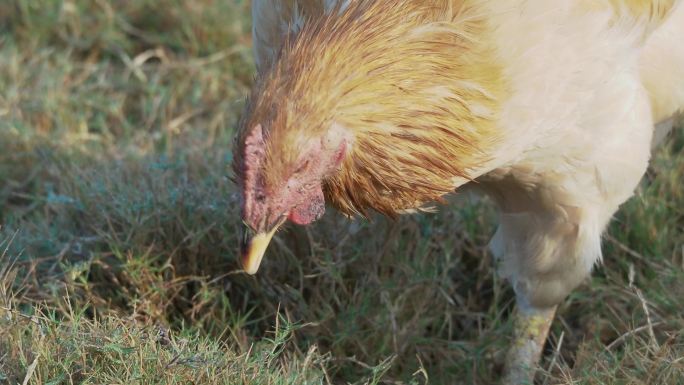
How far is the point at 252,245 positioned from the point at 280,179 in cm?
21

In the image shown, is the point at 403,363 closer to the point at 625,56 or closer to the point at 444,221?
the point at 444,221

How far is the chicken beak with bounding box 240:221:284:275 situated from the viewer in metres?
2.49

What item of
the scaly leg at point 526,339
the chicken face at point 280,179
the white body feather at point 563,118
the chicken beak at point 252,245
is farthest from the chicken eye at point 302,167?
the scaly leg at point 526,339

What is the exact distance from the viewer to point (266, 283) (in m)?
3.57

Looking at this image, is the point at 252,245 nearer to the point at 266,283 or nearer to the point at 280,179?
the point at 280,179

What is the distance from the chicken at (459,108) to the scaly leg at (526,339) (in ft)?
0.94

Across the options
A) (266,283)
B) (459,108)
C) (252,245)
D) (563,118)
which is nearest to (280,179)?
(252,245)

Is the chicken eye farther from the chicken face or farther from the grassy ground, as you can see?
the grassy ground

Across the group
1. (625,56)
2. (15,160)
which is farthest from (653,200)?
(15,160)

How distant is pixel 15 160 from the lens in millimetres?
4285

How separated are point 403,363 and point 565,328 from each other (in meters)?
0.63

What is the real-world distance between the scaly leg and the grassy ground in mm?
60

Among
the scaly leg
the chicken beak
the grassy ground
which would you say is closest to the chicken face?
the chicken beak

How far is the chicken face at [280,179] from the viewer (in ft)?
7.73
